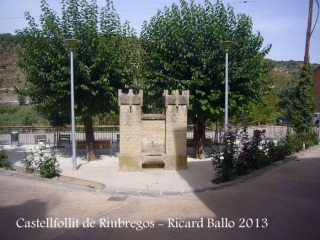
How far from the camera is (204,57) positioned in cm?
1296

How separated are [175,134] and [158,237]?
6594 mm

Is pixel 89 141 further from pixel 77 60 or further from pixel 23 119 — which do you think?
pixel 23 119

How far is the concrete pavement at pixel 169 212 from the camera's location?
5996mm

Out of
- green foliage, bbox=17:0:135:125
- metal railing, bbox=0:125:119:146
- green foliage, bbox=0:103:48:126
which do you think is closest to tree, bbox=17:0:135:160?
green foliage, bbox=17:0:135:125

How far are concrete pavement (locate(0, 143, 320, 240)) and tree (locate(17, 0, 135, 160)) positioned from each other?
4.37 meters

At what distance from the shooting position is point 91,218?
6.88 m

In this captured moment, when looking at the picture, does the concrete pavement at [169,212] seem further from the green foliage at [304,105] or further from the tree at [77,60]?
the green foliage at [304,105]

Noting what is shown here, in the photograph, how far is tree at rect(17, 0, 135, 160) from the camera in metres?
12.7

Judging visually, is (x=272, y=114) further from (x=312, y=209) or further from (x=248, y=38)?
(x=312, y=209)

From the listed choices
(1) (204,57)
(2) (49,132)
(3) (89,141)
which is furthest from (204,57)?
(2) (49,132)

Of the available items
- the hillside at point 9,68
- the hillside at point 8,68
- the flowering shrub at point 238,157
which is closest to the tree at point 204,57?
the flowering shrub at point 238,157

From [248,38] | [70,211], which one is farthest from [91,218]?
[248,38]

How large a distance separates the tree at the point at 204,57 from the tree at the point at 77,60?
5.50 ft

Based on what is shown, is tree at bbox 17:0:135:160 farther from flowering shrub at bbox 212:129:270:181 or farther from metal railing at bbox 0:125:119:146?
metal railing at bbox 0:125:119:146
